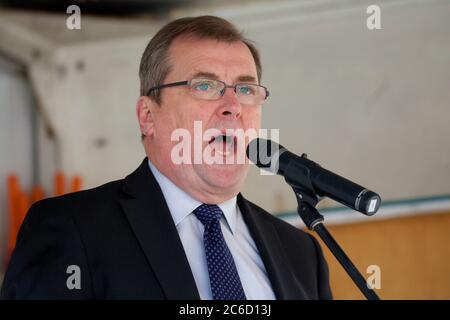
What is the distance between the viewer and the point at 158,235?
1.49 meters

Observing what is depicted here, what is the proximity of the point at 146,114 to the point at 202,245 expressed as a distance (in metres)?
0.41

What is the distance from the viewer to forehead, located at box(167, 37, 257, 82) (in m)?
1.65

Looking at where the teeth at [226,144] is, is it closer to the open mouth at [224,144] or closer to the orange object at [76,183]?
the open mouth at [224,144]

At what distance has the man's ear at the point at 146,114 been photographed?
5.77 feet

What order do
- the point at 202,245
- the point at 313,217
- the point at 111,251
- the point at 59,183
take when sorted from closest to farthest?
the point at 313,217
the point at 111,251
the point at 202,245
the point at 59,183

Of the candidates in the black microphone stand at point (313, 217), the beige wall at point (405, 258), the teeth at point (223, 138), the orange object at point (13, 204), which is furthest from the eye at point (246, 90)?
the orange object at point (13, 204)

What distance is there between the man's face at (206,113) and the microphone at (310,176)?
0.58 feet

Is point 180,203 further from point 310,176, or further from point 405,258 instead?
point 405,258

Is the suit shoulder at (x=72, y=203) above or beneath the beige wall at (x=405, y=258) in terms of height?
above

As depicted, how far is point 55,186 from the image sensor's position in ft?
14.4

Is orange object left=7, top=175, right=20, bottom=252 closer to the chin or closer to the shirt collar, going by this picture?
the shirt collar

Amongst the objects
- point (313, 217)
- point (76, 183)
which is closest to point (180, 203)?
point (313, 217)

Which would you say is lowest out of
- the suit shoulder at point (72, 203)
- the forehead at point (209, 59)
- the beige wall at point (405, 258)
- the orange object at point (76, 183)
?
the beige wall at point (405, 258)
